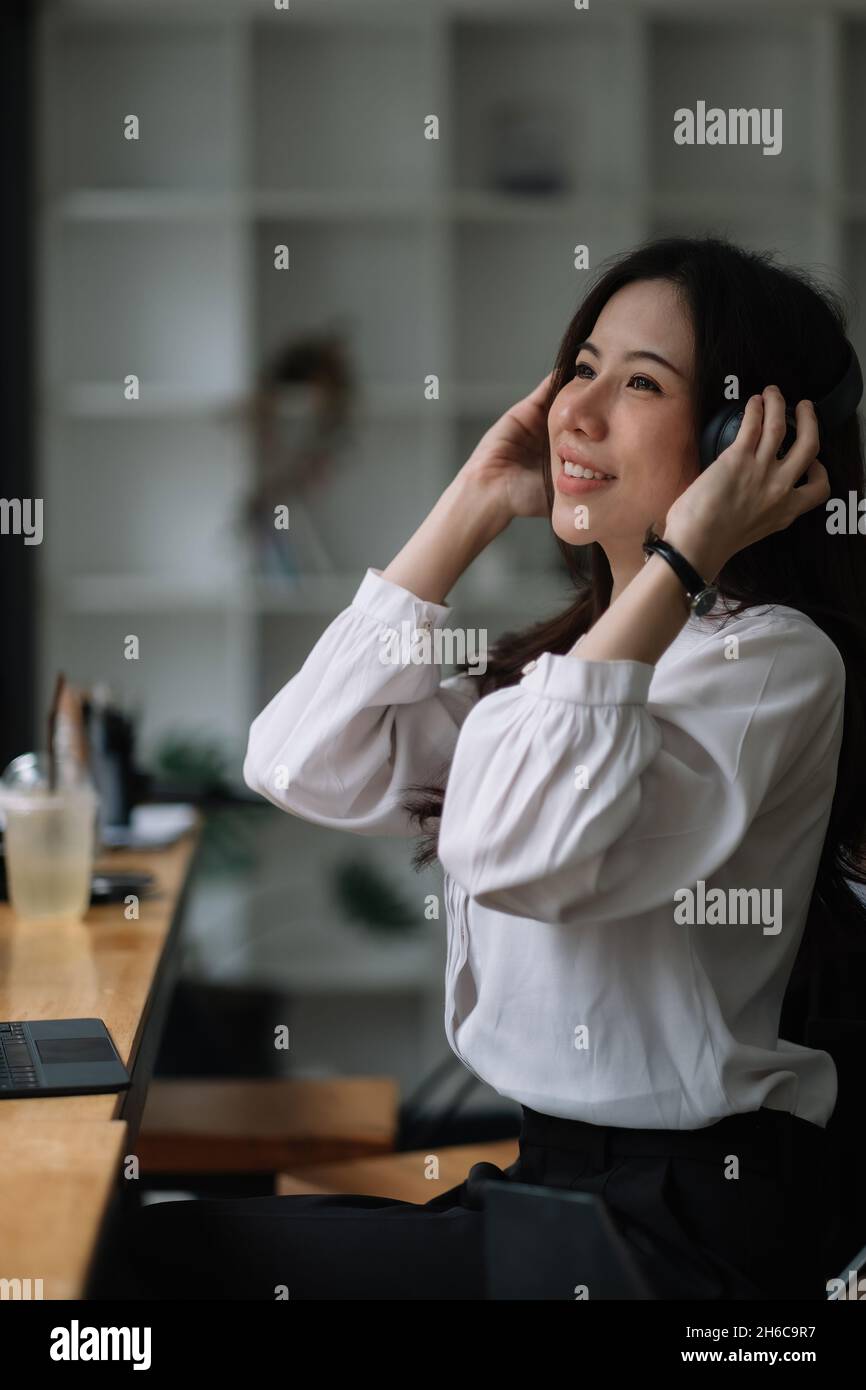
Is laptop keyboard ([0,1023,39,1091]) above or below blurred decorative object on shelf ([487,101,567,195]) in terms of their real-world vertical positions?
below

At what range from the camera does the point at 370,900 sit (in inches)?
136

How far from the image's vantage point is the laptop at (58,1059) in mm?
948

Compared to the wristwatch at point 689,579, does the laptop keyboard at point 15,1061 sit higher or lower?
lower

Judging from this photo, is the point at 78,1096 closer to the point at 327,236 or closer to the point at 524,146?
the point at 327,236

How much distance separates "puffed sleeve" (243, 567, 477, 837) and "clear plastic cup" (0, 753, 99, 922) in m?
0.33

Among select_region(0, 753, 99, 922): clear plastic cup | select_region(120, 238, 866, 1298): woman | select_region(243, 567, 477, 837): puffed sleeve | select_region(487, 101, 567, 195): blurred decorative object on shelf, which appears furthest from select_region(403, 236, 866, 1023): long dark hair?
select_region(487, 101, 567, 195): blurred decorative object on shelf

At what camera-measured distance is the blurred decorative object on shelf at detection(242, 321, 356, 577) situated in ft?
11.0

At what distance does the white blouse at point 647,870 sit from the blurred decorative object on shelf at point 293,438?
2.30 meters

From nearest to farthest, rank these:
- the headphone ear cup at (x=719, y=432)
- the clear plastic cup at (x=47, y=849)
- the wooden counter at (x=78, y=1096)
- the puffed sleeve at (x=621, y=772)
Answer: the wooden counter at (x=78, y=1096)
the puffed sleeve at (x=621, y=772)
the headphone ear cup at (x=719, y=432)
the clear plastic cup at (x=47, y=849)

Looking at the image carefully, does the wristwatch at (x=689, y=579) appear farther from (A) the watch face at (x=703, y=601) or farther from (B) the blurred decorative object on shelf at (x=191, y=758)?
(B) the blurred decorative object on shelf at (x=191, y=758)

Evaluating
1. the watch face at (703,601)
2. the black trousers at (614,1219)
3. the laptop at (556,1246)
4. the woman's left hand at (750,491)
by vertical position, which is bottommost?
the black trousers at (614,1219)

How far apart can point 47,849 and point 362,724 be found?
0.45 metres

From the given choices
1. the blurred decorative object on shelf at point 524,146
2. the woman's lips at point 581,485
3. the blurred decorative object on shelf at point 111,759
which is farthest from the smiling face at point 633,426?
the blurred decorative object on shelf at point 524,146

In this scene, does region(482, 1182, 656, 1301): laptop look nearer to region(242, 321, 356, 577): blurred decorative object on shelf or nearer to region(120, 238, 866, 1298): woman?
region(120, 238, 866, 1298): woman
